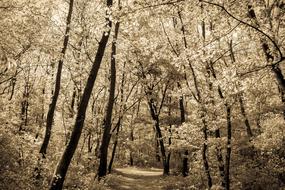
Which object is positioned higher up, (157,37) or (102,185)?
(157,37)

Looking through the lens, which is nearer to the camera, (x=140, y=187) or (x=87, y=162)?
(x=140, y=187)

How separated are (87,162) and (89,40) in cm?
994

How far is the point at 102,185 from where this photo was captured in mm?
19203

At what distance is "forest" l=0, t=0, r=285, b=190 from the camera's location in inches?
408

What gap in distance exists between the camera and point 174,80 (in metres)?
28.0

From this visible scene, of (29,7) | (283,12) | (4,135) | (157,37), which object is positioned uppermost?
(157,37)

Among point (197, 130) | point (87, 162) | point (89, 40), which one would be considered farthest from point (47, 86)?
point (197, 130)

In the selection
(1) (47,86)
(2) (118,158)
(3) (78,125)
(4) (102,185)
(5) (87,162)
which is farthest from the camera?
(2) (118,158)

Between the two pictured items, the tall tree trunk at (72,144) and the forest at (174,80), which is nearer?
the forest at (174,80)

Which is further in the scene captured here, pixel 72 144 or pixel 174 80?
pixel 174 80

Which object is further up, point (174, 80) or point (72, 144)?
point (174, 80)

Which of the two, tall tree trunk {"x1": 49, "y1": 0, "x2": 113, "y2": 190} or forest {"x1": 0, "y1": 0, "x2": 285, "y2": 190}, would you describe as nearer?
forest {"x1": 0, "y1": 0, "x2": 285, "y2": 190}

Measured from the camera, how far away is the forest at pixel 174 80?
408 inches

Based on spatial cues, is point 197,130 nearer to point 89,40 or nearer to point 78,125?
point 78,125
